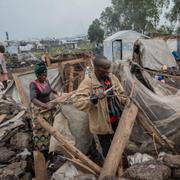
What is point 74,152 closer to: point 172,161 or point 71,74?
point 172,161

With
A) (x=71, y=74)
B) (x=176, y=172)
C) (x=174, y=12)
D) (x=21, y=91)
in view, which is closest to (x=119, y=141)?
(x=176, y=172)

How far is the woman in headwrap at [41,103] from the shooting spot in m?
4.30

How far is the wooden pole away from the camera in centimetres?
305

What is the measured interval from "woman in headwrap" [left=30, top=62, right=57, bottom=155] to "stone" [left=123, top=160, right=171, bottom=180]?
1.76 metres

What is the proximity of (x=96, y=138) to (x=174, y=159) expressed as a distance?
3.99 feet

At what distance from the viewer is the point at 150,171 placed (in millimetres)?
2779

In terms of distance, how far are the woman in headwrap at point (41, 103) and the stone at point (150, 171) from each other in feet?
5.77

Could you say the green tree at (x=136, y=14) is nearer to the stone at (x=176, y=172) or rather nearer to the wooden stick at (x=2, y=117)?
the wooden stick at (x=2, y=117)

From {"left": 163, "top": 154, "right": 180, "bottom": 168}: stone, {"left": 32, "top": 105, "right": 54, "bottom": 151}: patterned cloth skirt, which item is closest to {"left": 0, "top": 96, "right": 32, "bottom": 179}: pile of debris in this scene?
{"left": 32, "top": 105, "right": 54, "bottom": 151}: patterned cloth skirt

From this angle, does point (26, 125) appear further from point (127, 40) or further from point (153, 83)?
point (127, 40)

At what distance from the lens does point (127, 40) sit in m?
18.4

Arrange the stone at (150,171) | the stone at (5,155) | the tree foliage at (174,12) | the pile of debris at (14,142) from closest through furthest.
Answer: the stone at (150,171) < the pile of debris at (14,142) < the stone at (5,155) < the tree foliage at (174,12)

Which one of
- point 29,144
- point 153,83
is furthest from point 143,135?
point 29,144

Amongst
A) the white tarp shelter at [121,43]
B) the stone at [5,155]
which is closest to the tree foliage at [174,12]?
the white tarp shelter at [121,43]
